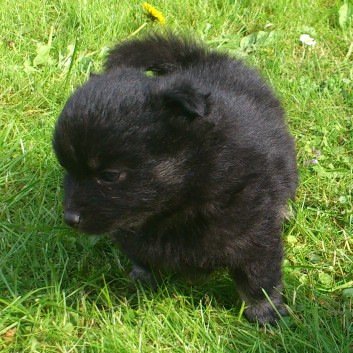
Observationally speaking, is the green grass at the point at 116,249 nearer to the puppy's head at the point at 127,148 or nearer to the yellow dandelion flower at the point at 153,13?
the yellow dandelion flower at the point at 153,13

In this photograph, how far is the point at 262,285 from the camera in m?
3.03

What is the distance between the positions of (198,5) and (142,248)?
2.78 m

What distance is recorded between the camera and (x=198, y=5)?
202 inches

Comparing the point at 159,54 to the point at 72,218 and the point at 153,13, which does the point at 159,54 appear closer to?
the point at 72,218

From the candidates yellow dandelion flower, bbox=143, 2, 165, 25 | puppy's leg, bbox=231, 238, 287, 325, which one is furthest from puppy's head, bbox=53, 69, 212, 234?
yellow dandelion flower, bbox=143, 2, 165, 25

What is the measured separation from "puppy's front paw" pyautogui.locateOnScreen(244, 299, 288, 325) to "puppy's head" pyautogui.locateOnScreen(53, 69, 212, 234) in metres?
0.75

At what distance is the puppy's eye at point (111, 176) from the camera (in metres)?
2.55

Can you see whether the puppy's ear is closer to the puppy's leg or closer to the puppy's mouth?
the puppy's mouth

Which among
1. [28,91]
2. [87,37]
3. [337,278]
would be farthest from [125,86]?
[87,37]

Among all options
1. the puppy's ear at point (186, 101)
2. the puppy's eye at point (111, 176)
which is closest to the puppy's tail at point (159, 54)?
the puppy's ear at point (186, 101)

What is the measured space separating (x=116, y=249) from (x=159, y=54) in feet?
3.54

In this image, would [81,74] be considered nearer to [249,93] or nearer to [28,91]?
[28,91]

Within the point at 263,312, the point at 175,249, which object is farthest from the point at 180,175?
the point at 263,312

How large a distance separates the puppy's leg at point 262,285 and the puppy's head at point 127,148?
509mm
